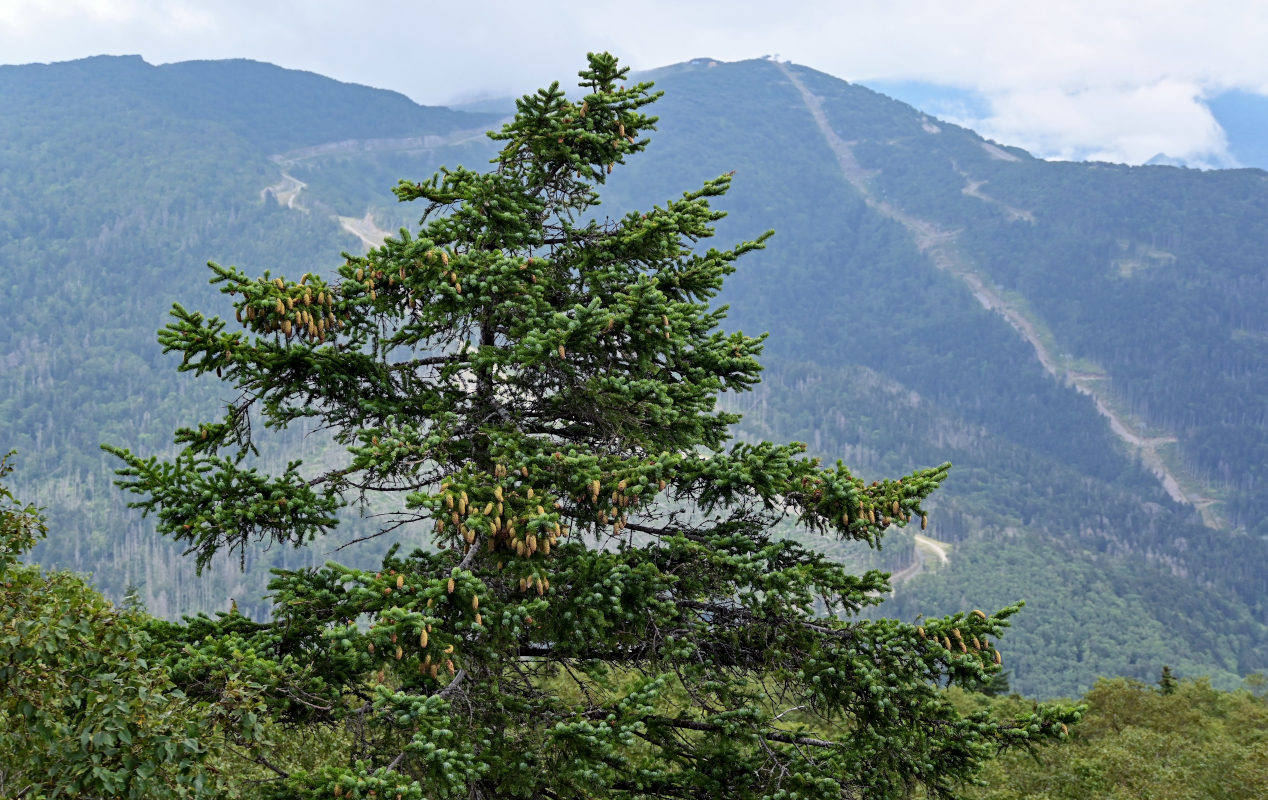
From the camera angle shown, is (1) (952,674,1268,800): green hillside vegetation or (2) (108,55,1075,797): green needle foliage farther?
(1) (952,674,1268,800): green hillside vegetation

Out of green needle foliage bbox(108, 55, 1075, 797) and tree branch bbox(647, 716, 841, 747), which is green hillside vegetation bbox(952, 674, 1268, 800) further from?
green needle foliage bbox(108, 55, 1075, 797)

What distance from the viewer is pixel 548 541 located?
378 inches

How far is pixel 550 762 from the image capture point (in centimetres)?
973

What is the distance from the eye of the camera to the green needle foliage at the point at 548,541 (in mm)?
9641

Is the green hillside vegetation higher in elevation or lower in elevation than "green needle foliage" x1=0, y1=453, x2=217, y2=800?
lower

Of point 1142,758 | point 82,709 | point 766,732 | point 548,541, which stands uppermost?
point 548,541

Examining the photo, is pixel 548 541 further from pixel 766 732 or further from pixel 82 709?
pixel 82 709

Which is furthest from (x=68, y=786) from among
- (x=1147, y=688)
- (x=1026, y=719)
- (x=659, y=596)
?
(x=1147, y=688)

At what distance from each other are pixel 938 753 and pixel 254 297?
8505 mm

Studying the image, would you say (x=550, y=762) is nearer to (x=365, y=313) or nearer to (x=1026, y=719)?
(x=1026, y=719)

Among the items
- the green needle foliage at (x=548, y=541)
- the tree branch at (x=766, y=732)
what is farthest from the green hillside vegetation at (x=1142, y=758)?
the green needle foliage at (x=548, y=541)

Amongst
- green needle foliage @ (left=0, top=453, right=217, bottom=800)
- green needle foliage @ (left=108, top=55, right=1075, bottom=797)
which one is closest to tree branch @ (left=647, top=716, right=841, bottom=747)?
green needle foliage @ (left=108, top=55, right=1075, bottom=797)

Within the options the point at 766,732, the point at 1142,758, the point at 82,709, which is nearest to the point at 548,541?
the point at 766,732

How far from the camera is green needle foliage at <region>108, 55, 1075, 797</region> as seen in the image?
31.6ft
